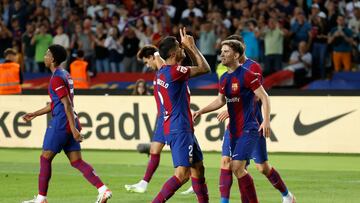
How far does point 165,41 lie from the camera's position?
1140cm

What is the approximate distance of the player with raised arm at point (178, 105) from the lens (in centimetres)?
1135

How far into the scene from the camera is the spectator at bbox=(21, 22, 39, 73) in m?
30.1

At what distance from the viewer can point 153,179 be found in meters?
16.8

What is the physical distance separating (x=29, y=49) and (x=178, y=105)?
755 inches

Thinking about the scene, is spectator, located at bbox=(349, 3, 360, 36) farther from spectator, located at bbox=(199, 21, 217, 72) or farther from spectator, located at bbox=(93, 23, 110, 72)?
spectator, located at bbox=(93, 23, 110, 72)

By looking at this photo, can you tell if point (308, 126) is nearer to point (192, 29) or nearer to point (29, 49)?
point (192, 29)

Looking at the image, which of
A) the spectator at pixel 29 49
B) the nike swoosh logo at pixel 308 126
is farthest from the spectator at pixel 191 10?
the nike swoosh logo at pixel 308 126

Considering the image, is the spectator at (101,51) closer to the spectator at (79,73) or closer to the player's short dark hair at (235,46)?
the spectator at (79,73)

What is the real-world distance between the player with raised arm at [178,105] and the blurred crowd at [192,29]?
14592 millimetres

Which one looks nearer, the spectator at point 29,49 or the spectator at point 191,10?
the spectator at point 191,10

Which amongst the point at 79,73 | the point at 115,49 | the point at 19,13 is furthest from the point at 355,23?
the point at 19,13

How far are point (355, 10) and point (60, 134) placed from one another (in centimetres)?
1442

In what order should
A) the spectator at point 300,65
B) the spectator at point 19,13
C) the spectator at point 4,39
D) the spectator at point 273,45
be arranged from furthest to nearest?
the spectator at point 19,13 < the spectator at point 4,39 < the spectator at point 300,65 < the spectator at point 273,45

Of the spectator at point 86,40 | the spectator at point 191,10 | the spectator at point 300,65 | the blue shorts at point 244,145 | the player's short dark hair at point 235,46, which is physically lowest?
the spectator at point 300,65
